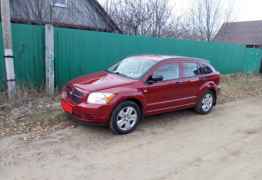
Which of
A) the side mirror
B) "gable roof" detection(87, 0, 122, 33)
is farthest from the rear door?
"gable roof" detection(87, 0, 122, 33)

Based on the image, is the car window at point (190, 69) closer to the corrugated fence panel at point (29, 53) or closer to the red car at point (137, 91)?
the red car at point (137, 91)

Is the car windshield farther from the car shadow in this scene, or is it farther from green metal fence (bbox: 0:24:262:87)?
green metal fence (bbox: 0:24:262:87)

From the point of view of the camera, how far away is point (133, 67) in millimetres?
5758

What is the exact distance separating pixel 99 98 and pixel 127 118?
749mm

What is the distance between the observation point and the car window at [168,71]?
220 inches

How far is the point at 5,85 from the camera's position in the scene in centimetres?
668

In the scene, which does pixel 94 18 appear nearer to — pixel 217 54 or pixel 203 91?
pixel 217 54

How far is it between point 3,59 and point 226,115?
6.27 m

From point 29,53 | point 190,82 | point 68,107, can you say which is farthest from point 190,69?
point 29,53

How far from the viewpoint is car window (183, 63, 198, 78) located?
20.2ft

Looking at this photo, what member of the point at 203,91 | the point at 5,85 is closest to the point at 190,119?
the point at 203,91

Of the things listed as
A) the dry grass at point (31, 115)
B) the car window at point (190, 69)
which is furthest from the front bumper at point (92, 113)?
the car window at point (190, 69)

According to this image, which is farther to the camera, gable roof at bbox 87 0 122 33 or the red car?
gable roof at bbox 87 0 122 33

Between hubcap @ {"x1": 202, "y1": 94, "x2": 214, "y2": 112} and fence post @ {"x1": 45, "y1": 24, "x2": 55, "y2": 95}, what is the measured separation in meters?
4.41
